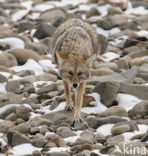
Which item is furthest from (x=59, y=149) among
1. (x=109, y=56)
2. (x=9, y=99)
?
(x=109, y=56)

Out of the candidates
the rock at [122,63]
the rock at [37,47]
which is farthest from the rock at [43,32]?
the rock at [122,63]

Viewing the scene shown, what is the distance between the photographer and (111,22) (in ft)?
56.2

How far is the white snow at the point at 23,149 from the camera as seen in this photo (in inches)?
274

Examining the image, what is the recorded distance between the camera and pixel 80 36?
9438 mm

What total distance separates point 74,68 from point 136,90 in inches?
72.0

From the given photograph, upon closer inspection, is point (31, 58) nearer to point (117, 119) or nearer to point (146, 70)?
point (146, 70)

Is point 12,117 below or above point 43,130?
below

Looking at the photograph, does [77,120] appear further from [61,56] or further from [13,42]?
[13,42]

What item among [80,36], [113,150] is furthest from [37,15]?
[113,150]

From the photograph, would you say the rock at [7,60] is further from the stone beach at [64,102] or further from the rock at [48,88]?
the rock at [48,88]

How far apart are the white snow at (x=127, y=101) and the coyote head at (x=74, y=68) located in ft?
3.76

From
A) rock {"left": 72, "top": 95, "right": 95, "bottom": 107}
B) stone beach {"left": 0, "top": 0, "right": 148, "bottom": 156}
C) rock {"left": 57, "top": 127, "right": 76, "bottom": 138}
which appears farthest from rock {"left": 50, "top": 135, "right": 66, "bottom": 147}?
rock {"left": 72, "top": 95, "right": 95, "bottom": 107}

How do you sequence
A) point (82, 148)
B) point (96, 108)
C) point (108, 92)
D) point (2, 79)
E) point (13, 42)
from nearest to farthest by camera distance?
point (82, 148)
point (96, 108)
point (108, 92)
point (2, 79)
point (13, 42)

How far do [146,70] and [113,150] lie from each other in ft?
16.4
